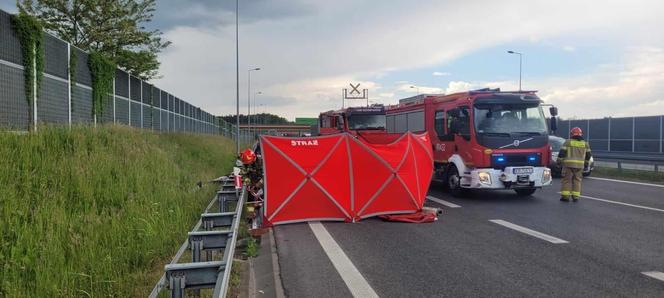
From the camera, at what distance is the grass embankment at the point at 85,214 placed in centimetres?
494

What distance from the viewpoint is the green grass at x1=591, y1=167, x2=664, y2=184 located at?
1916 cm

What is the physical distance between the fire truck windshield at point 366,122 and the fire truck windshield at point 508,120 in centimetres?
801

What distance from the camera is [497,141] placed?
12.8m

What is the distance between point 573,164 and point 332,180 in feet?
22.4

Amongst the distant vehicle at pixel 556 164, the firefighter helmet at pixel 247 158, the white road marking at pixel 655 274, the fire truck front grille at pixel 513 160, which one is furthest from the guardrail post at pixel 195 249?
the distant vehicle at pixel 556 164

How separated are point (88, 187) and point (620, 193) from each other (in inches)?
541

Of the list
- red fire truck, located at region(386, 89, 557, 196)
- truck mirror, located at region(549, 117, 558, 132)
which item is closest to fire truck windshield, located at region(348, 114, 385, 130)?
red fire truck, located at region(386, 89, 557, 196)

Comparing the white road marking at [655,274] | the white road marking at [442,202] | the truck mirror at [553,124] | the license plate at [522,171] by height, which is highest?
the truck mirror at [553,124]

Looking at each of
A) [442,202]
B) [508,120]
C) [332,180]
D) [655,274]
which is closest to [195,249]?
[332,180]

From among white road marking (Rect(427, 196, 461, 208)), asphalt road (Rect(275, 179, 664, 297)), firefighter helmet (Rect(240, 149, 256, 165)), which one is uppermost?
firefighter helmet (Rect(240, 149, 256, 165))

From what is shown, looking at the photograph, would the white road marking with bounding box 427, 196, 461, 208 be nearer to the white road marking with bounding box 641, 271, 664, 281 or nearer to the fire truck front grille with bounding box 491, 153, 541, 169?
the fire truck front grille with bounding box 491, 153, 541, 169

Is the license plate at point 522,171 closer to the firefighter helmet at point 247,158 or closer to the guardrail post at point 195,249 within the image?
the firefighter helmet at point 247,158

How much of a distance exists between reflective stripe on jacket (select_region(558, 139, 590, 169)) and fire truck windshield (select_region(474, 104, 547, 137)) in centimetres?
73

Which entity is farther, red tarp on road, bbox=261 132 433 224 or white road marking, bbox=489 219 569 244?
red tarp on road, bbox=261 132 433 224
